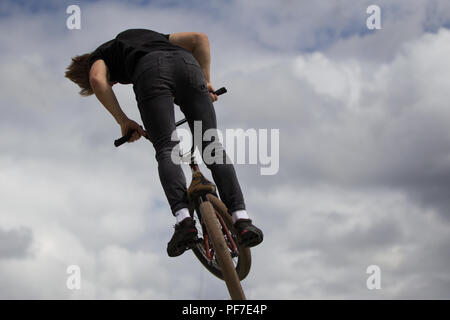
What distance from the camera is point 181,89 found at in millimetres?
4543

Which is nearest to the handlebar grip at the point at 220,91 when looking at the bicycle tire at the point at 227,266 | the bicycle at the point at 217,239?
the bicycle at the point at 217,239

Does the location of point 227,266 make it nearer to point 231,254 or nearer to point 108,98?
point 231,254

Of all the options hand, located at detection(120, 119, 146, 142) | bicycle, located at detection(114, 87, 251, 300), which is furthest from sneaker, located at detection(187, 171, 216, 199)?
hand, located at detection(120, 119, 146, 142)

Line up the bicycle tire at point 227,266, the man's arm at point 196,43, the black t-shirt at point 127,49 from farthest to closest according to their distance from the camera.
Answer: the man's arm at point 196,43, the black t-shirt at point 127,49, the bicycle tire at point 227,266

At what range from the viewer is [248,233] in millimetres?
4352

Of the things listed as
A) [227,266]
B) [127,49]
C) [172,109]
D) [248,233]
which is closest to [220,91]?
[172,109]

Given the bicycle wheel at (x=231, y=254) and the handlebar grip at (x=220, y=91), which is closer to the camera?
the bicycle wheel at (x=231, y=254)

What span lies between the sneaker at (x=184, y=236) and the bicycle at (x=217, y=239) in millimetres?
115

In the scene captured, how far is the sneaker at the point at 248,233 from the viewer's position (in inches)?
172

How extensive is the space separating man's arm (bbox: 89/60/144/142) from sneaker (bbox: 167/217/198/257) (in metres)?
0.97

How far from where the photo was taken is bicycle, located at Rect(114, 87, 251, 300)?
13.7 ft

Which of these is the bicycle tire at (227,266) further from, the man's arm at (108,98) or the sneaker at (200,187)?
the man's arm at (108,98)

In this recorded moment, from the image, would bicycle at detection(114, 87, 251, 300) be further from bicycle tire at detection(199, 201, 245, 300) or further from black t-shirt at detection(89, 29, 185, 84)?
black t-shirt at detection(89, 29, 185, 84)
